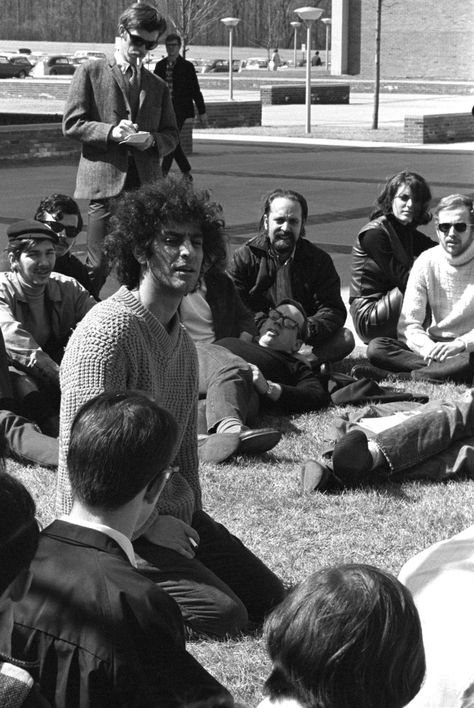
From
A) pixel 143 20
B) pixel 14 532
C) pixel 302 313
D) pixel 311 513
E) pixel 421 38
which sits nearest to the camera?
pixel 14 532

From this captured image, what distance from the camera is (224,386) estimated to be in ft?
18.5

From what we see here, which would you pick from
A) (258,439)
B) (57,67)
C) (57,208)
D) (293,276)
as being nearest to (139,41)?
(57,208)

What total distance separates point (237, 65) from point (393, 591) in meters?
64.3

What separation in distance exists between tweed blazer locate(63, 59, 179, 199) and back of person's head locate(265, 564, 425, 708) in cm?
563

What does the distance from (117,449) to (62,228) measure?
4.10 metres

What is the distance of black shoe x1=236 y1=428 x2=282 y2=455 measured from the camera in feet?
17.1

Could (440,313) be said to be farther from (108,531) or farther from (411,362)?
(108,531)

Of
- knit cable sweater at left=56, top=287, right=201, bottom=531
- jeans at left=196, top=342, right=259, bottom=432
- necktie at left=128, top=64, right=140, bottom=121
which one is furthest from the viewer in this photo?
necktie at left=128, top=64, right=140, bottom=121

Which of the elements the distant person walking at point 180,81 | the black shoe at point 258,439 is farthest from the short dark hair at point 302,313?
the distant person walking at point 180,81

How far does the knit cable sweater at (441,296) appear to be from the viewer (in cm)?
667

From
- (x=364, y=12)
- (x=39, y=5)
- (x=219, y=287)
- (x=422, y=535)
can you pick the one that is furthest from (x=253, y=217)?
(x=39, y=5)

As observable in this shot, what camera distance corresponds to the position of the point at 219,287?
6258 millimetres

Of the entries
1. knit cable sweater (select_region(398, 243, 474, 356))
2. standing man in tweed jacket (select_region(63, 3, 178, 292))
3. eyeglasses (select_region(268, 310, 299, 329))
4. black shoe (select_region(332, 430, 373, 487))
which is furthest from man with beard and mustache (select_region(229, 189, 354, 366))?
black shoe (select_region(332, 430, 373, 487))

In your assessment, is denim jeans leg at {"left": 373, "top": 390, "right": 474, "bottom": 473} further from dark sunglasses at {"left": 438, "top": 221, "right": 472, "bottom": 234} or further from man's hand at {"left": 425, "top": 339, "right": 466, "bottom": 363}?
dark sunglasses at {"left": 438, "top": 221, "right": 472, "bottom": 234}
